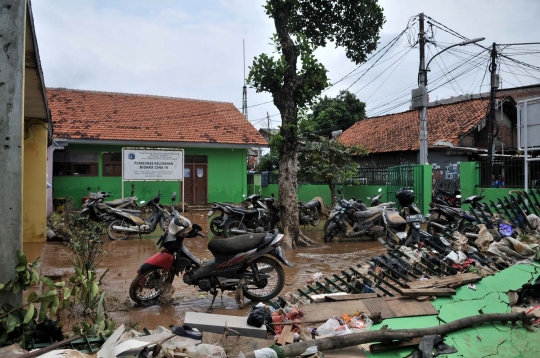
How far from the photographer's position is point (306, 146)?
16766 mm

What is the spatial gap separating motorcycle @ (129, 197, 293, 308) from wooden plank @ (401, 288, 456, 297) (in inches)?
65.9

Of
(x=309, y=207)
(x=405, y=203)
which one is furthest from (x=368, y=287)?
(x=309, y=207)

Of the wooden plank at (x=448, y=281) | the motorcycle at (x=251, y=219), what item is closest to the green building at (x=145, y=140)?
Answer: the motorcycle at (x=251, y=219)

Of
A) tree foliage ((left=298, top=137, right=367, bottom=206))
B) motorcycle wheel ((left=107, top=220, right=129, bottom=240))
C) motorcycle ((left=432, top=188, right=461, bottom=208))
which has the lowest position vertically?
motorcycle wheel ((left=107, top=220, right=129, bottom=240))

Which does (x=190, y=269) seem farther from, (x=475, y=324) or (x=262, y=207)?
(x=262, y=207)

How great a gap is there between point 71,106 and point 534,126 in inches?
699

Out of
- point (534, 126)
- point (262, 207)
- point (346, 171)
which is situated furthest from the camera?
point (346, 171)

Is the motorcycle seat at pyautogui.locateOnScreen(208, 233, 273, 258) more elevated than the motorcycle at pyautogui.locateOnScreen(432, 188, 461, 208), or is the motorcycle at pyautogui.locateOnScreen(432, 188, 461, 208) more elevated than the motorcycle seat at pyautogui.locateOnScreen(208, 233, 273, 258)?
the motorcycle at pyautogui.locateOnScreen(432, 188, 461, 208)

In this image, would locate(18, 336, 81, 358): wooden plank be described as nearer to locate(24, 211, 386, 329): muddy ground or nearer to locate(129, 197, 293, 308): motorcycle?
locate(24, 211, 386, 329): muddy ground

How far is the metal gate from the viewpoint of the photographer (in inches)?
548

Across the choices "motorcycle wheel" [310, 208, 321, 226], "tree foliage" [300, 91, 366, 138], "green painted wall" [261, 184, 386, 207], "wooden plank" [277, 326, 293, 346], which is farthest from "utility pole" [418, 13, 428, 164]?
"tree foliage" [300, 91, 366, 138]

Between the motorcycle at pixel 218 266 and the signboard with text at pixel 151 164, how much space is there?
30.7ft

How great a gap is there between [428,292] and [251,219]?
6909mm

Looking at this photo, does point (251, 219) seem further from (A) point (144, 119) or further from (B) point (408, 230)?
(A) point (144, 119)
